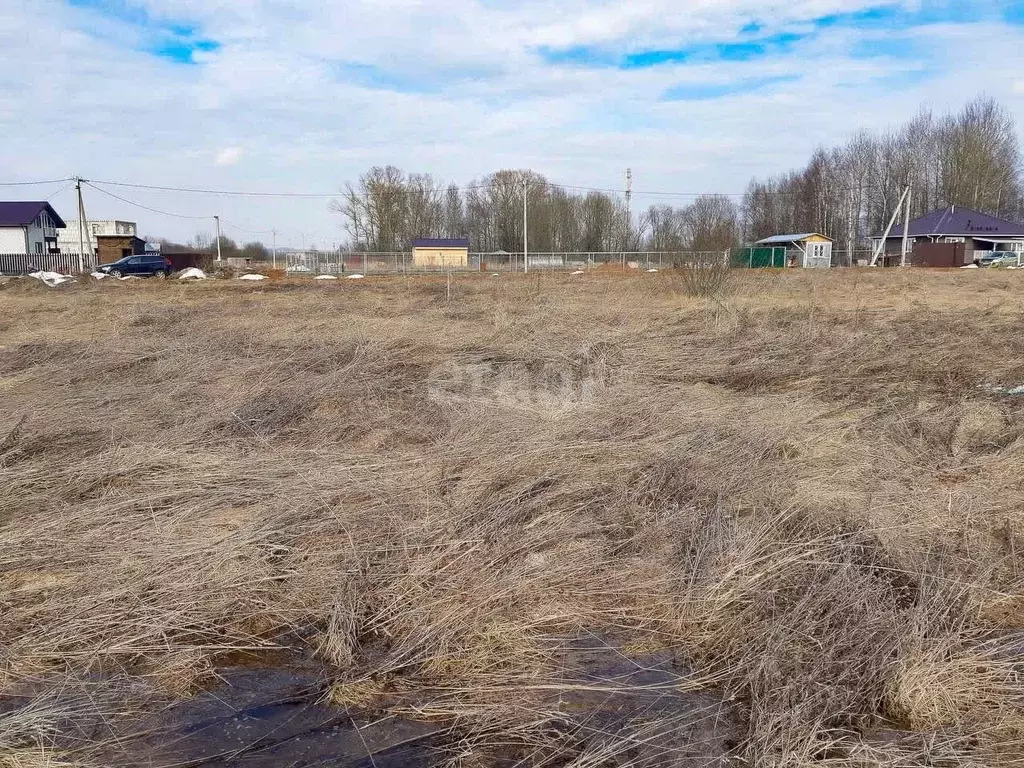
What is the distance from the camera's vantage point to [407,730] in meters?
3.14

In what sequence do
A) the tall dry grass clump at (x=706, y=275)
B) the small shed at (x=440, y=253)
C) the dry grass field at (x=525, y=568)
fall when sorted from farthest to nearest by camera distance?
1. the small shed at (x=440, y=253)
2. the tall dry grass clump at (x=706, y=275)
3. the dry grass field at (x=525, y=568)

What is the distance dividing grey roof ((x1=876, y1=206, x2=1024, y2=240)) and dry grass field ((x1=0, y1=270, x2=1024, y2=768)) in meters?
50.9

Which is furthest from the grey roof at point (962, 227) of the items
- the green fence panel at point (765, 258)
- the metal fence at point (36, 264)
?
the metal fence at point (36, 264)

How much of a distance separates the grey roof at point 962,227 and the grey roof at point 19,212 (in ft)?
189

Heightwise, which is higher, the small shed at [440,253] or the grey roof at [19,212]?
the grey roof at [19,212]

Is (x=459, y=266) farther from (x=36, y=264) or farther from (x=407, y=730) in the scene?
(x=407, y=730)

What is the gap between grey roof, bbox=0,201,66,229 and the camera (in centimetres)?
4422

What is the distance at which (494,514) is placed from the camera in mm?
5035

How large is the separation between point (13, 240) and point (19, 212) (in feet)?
6.28

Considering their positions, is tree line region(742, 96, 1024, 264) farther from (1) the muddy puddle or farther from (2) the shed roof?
(1) the muddy puddle

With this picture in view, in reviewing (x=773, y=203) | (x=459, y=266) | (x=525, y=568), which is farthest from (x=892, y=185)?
(x=525, y=568)

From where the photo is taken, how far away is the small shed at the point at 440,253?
49.6 m

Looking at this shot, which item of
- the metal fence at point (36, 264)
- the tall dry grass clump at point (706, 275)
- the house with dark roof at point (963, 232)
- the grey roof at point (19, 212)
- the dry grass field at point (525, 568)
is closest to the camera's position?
the dry grass field at point (525, 568)

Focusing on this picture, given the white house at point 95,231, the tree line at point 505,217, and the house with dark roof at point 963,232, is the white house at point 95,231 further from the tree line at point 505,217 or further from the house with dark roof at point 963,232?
the house with dark roof at point 963,232
